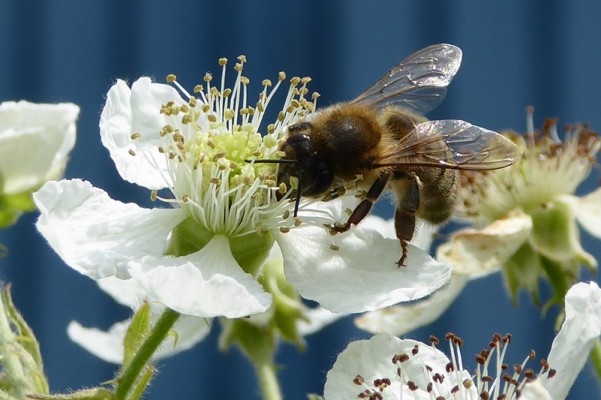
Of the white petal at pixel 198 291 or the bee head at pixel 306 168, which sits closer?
the white petal at pixel 198 291

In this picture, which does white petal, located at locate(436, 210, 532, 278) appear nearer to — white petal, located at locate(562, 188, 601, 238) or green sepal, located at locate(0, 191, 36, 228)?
white petal, located at locate(562, 188, 601, 238)

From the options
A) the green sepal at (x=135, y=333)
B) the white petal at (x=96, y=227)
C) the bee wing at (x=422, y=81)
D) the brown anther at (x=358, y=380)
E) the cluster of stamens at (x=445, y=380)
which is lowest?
the cluster of stamens at (x=445, y=380)

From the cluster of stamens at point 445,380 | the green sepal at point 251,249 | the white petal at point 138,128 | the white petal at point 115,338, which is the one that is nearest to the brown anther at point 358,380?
the cluster of stamens at point 445,380

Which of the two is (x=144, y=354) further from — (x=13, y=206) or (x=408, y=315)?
(x=408, y=315)

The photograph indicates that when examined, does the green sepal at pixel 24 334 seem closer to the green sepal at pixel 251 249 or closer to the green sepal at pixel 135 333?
the green sepal at pixel 135 333

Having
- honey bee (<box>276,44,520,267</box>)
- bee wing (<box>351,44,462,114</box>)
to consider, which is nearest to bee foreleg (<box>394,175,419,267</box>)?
honey bee (<box>276,44,520,267</box>)

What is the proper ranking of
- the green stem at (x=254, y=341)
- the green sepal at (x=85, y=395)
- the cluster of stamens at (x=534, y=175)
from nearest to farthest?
the green sepal at (x=85, y=395) < the green stem at (x=254, y=341) < the cluster of stamens at (x=534, y=175)

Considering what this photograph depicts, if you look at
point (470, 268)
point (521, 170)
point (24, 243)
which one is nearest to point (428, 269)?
point (470, 268)

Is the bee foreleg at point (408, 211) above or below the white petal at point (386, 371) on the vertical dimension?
above
